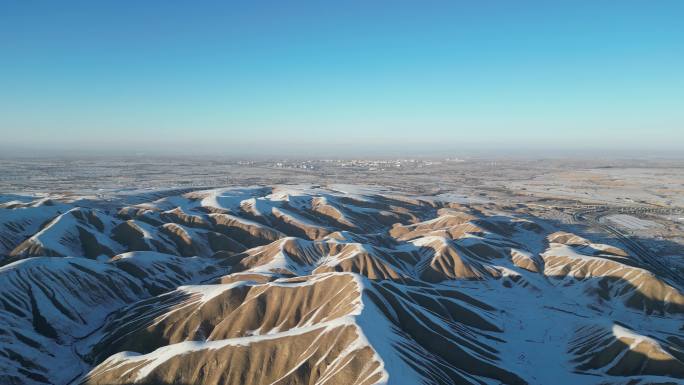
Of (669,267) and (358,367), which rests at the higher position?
(358,367)

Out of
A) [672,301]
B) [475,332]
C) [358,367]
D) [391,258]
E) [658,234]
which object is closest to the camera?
[358,367]

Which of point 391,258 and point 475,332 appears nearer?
point 475,332

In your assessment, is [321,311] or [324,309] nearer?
[321,311]

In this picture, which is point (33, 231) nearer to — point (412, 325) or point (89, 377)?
point (89, 377)

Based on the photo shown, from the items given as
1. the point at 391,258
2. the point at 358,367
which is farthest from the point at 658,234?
the point at 358,367

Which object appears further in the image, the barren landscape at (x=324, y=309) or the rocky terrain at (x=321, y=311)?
the barren landscape at (x=324, y=309)

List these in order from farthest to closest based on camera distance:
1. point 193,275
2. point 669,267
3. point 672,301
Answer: point 669,267
point 193,275
point 672,301

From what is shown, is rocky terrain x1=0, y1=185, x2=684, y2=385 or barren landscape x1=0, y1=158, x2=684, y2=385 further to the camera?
barren landscape x1=0, y1=158, x2=684, y2=385

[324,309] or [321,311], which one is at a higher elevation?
[324,309]
